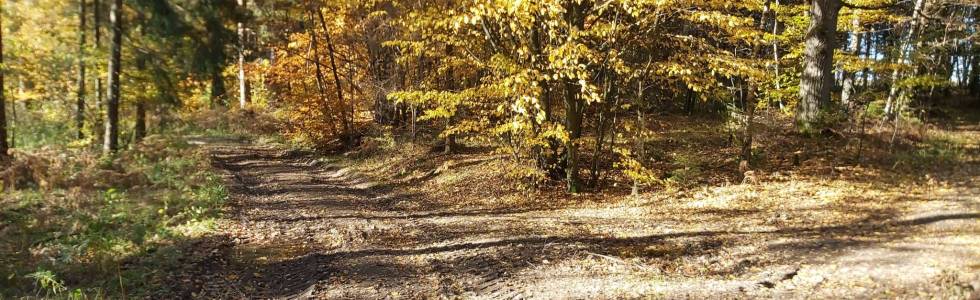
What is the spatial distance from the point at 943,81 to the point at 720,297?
11186mm

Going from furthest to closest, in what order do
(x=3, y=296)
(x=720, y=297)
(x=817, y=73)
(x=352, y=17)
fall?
(x=352, y=17) < (x=817, y=73) < (x=3, y=296) < (x=720, y=297)

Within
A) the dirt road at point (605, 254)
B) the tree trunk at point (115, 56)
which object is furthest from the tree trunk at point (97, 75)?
the dirt road at point (605, 254)

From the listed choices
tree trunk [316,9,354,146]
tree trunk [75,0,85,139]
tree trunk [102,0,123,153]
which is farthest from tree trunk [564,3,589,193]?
tree trunk [75,0,85,139]

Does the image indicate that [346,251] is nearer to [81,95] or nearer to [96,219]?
[96,219]

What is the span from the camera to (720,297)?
17.8 feet

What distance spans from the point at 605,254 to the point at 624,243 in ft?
2.33

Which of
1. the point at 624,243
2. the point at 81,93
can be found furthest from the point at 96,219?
the point at 81,93

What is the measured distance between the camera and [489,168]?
14266 millimetres

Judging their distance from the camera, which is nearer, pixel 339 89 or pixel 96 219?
pixel 96 219

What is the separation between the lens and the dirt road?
5.73 meters

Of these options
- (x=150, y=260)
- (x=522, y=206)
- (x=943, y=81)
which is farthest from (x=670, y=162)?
(x=150, y=260)

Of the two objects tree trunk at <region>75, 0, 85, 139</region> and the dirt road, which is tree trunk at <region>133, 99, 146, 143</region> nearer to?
tree trunk at <region>75, 0, 85, 139</region>

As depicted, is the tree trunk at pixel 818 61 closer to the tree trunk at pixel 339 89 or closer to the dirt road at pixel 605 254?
the dirt road at pixel 605 254

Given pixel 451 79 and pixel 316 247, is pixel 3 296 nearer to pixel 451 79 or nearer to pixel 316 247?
pixel 316 247
